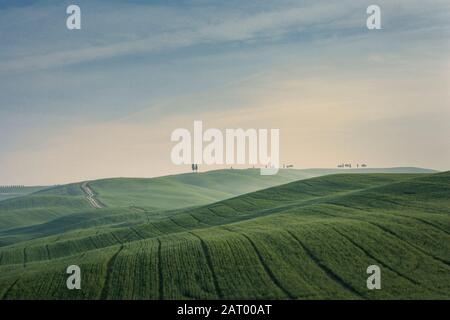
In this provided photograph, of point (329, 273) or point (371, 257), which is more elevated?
point (371, 257)

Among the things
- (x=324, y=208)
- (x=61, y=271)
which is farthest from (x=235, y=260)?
(x=324, y=208)

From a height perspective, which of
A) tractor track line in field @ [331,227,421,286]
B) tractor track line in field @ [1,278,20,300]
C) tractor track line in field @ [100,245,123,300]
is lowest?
tractor track line in field @ [1,278,20,300]

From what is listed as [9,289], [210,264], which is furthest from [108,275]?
[210,264]

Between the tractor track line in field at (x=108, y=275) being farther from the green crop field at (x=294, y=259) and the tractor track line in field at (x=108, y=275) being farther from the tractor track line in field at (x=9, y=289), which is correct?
the tractor track line in field at (x=9, y=289)

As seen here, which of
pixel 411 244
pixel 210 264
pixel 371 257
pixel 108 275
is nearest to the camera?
pixel 108 275

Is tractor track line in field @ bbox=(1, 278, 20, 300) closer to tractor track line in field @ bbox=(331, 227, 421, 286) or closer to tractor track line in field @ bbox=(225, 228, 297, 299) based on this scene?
tractor track line in field @ bbox=(225, 228, 297, 299)

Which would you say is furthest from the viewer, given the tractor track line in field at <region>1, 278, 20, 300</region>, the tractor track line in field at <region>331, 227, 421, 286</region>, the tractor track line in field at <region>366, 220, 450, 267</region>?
the tractor track line in field at <region>366, 220, 450, 267</region>

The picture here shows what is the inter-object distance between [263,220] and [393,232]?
54.4 feet

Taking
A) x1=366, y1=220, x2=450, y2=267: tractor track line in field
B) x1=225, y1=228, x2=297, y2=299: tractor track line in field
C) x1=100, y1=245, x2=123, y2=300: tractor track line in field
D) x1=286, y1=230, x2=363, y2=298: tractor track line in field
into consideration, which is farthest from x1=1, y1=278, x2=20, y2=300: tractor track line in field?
x1=366, y1=220, x2=450, y2=267: tractor track line in field

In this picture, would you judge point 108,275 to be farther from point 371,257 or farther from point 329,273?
point 371,257

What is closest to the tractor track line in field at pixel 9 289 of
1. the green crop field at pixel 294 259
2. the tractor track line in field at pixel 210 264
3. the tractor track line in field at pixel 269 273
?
the green crop field at pixel 294 259

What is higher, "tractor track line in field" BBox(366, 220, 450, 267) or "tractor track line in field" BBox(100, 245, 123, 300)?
"tractor track line in field" BBox(366, 220, 450, 267)

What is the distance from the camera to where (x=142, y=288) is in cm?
4006
